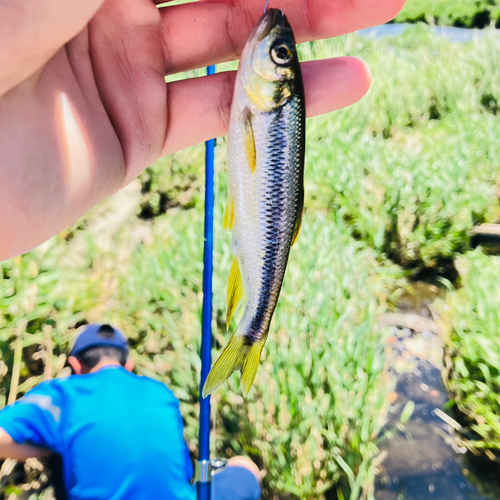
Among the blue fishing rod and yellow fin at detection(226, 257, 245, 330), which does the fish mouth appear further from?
the blue fishing rod

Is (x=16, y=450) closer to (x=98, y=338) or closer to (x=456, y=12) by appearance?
(x=98, y=338)

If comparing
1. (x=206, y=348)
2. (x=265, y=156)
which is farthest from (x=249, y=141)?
(x=206, y=348)

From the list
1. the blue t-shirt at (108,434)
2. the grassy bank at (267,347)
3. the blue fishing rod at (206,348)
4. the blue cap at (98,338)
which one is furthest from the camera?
the blue cap at (98,338)

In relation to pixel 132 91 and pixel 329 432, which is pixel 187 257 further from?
pixel 132 91

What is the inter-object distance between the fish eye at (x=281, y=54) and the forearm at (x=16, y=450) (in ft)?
8.69

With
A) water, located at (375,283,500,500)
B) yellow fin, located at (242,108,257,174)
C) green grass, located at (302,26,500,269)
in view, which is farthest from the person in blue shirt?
green grass, located at (302,26,500,269)

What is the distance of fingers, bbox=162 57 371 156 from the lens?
225cm

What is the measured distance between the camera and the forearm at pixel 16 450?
289cm

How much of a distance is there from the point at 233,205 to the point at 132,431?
1.75 metres

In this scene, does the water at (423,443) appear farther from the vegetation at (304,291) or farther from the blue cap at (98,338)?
the blue cap at (98,338)

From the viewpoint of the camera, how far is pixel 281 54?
1809 mm

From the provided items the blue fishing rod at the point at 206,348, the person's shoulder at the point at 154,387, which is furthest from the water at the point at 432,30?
the person's shoulder at the point at 154,387

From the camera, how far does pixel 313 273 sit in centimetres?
396

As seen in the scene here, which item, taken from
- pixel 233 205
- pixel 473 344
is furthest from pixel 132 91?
pixel 473 344
